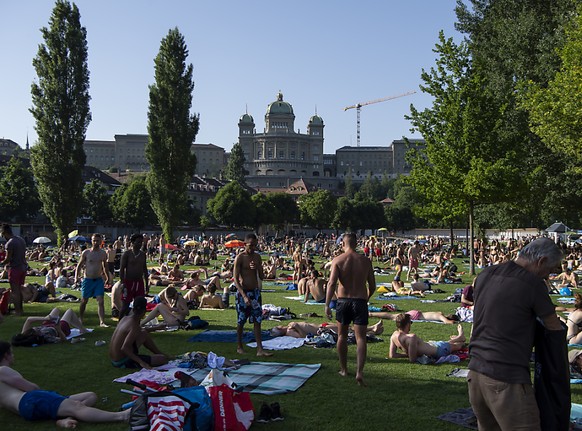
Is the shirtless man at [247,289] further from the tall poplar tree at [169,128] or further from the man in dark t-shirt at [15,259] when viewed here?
the tall poplar tree at [169,128]

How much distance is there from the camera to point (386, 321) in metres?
12.5

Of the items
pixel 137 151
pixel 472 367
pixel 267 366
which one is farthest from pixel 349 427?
pixel 137 151

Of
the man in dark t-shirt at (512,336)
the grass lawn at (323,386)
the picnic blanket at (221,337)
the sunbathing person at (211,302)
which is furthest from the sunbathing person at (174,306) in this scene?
the man in dark t-shirt at (512,336)

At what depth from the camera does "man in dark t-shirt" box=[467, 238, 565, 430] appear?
352 centimetres

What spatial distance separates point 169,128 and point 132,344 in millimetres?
35880

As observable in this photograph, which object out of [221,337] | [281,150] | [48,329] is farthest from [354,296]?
[281,150]

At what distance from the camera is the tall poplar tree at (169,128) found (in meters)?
42.0

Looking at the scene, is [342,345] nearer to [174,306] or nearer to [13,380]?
[13,380]

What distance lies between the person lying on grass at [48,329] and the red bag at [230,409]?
490 cm

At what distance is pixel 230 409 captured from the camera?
17.5 feet

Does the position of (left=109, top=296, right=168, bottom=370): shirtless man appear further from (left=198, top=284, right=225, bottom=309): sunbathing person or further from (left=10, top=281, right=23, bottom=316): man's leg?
(left=198, top=284, right=225, bottom=309): sunbathing person

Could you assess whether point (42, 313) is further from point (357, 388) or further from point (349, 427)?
point (349, 427)

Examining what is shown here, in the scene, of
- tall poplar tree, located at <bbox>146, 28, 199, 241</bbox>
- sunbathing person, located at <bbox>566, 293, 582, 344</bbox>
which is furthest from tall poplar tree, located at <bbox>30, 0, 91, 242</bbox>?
sunbathing person, located at <bbox>566, 293, 582, 344</bbox>

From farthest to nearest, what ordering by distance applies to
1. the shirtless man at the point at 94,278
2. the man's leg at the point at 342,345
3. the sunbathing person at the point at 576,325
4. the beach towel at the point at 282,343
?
the shirtless man at the point at 94,278 < the sunbathing person at the point at 576,325 < the beach towel at the point at 282,343 < the man's leg at the point at 342,345
